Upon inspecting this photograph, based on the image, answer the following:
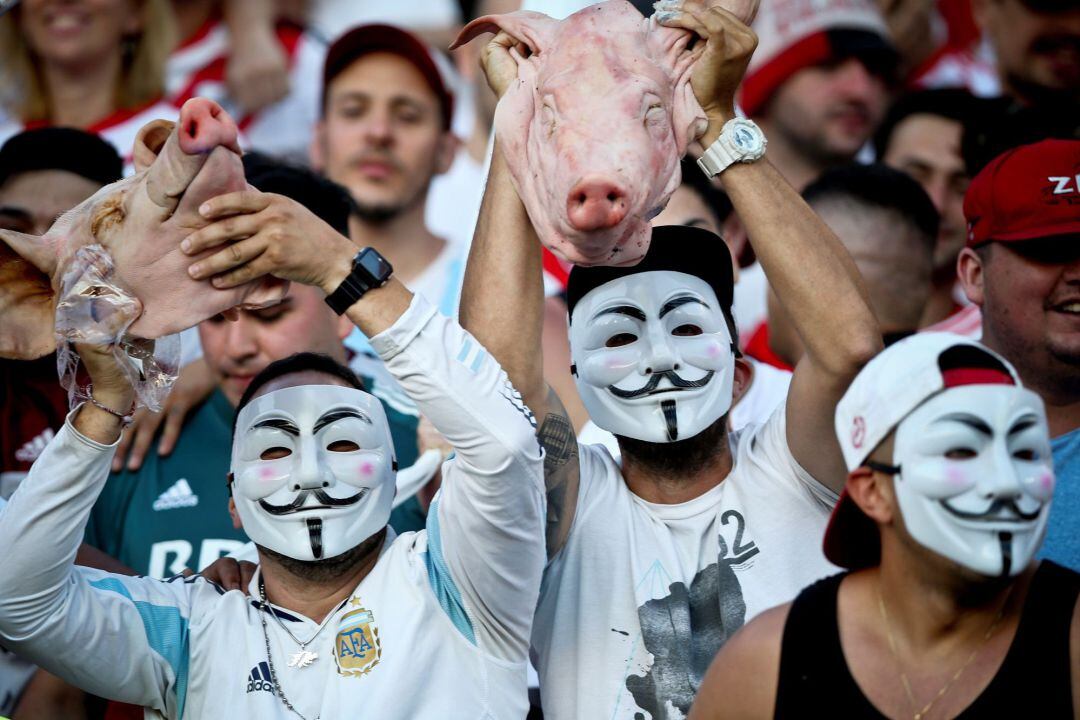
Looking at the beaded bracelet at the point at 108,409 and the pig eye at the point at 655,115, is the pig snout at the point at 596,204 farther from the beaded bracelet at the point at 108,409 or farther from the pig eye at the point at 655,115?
the beaded bracelet at the point at 108,409

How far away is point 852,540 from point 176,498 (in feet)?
7.79

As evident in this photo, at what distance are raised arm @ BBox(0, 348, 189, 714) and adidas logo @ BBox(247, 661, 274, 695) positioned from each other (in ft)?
0.70

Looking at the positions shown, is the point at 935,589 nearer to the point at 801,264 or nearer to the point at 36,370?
the point at 801,264

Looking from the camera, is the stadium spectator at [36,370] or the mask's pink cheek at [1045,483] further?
the stadium spectator at [36,370]

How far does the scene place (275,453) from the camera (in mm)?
4281

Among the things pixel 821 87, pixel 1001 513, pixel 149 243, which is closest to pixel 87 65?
pixel 821 87

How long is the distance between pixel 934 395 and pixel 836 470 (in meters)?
0.76

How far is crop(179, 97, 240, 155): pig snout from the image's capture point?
3729mm

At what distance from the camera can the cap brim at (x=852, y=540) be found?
3.58m

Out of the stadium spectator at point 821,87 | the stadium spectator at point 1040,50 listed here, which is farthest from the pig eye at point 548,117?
the stadium spectator at point 1040,50

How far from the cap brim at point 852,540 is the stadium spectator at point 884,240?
7.64 ft

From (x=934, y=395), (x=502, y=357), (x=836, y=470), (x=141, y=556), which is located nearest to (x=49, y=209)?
(x=141, y=556)

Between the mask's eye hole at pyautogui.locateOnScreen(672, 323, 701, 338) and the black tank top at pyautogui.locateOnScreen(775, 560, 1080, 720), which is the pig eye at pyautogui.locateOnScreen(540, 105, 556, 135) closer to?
the mask's eye hole at pyautogui.locateOnScreen(672, 323, 701, 338)

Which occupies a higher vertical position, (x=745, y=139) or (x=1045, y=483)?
(x=745, y=139)
